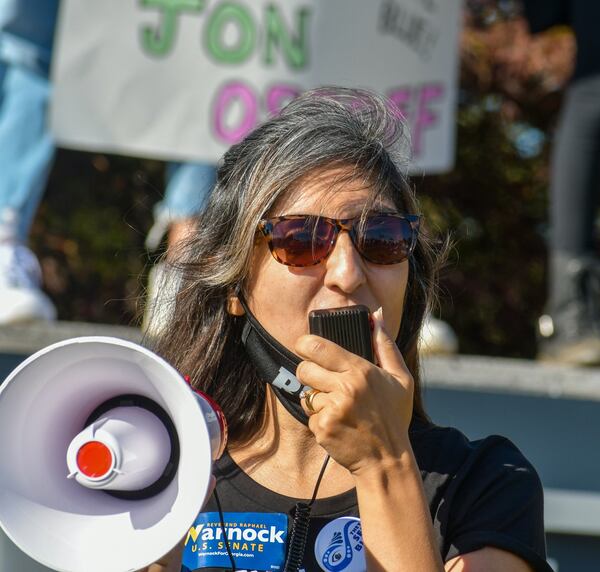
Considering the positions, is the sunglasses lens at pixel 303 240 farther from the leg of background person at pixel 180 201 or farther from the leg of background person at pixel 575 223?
the leg of background person at pixel 575 223

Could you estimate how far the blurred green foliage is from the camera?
669 cm

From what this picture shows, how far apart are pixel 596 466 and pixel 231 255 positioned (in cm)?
132

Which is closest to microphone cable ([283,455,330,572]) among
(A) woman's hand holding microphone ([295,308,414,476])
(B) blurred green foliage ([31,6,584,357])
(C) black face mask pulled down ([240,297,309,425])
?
(C) black face mask pulled down ([240,297,309,425])

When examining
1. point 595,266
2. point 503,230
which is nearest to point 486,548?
point 595,266

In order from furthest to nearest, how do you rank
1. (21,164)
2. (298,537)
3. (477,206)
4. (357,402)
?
(477,206)
(21,164)
(298,537)
(357,402)

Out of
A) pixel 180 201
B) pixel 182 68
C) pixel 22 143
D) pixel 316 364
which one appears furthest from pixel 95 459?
pixel 182 68

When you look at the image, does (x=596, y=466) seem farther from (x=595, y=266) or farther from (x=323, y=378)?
(x=323, y=378)

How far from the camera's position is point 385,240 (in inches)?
78.7

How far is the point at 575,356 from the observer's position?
11.9ft

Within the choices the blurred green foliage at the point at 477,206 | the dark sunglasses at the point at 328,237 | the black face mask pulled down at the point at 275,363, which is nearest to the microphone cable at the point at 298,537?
the black face mask pulled down at the point at 275,363

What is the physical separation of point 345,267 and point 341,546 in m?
0.45

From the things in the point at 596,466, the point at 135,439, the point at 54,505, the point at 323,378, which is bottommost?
the point at 596,466

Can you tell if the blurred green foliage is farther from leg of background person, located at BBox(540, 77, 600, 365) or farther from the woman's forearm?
the woman's forearm

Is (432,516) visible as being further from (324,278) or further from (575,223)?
(575,223)
